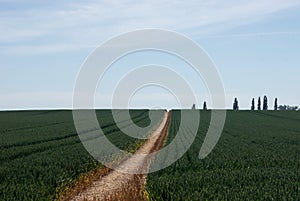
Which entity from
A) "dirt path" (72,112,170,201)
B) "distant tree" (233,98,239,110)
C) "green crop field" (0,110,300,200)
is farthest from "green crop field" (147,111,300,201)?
"distant tree" (233,98,239,110)

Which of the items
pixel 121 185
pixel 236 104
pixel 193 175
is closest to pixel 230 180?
pixel 193 175

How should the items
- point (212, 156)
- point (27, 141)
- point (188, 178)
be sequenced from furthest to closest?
1. point (27, 141)
2. point (212, 156)
3. point (188, 178)

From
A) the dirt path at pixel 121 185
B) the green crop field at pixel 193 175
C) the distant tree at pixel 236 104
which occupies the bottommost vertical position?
the dirt path at pixel 121 185

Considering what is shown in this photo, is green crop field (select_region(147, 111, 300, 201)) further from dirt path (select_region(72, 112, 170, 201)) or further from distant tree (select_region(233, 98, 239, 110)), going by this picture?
distant tree (select_region(233, 98, 239, 110))

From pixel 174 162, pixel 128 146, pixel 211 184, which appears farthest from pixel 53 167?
pixel 128 146

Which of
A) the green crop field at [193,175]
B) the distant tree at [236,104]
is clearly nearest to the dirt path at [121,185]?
the green crop field at [193,175]

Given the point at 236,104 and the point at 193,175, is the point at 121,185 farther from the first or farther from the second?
the point at 236,104

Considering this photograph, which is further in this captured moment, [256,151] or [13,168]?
[256,151]

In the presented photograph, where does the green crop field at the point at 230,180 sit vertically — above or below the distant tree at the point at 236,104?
below

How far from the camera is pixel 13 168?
19406 mm

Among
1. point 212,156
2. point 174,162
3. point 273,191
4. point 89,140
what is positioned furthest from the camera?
point 89,140

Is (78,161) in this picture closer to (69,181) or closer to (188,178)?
(69,181)

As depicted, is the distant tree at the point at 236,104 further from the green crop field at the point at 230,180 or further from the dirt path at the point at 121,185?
the green crop field at the point at 230,180

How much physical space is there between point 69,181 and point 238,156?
935 centimetres
